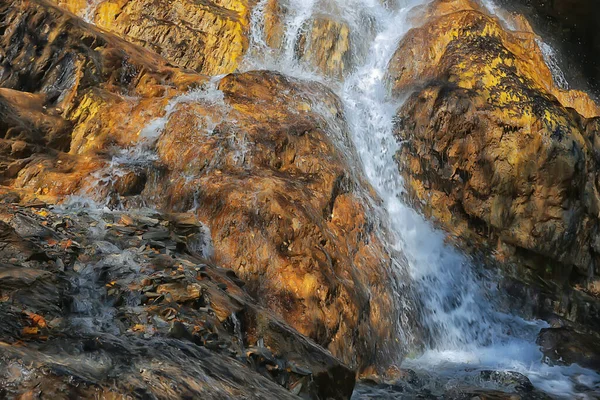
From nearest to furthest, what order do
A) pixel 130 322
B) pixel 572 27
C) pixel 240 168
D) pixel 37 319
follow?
pixel 37 319 < pixel 130 322 < pixel 240 168 < pixel 572 27

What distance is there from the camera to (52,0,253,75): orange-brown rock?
53.2 ft

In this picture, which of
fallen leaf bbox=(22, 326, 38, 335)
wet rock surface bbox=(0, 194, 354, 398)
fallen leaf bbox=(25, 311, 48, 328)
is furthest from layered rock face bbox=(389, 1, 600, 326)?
fallen leaf bbox=(22, 326, 38, 335)

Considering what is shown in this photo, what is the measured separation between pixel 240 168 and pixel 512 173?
655 cm

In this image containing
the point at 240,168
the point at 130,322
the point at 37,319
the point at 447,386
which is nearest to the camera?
the point at 37,319

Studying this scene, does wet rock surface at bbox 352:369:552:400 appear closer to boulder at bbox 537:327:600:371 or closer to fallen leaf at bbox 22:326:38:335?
boulder at bbox 537:327:600:371

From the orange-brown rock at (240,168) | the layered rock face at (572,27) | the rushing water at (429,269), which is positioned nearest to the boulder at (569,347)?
the rushing water at (429,269)

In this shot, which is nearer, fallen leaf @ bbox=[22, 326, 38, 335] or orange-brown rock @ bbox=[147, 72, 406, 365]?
fallen leaf @ bbox=[22, 326, 38, 335]

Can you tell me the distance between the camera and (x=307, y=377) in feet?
16.8

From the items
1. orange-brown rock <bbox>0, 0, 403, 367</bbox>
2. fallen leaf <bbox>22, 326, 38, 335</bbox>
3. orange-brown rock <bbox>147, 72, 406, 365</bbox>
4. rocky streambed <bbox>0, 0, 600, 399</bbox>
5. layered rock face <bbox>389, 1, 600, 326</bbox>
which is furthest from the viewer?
layered rock face <bbox>389, 1, 600, 326</bbox>

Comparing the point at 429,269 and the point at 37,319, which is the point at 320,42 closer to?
the point at 429,269

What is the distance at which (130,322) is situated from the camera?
180 inches

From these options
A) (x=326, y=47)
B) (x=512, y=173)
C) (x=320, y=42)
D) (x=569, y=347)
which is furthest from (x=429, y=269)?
(x=320, y=42)

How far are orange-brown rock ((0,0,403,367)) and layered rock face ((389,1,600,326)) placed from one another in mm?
2464

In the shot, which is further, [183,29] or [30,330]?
[183,29]
